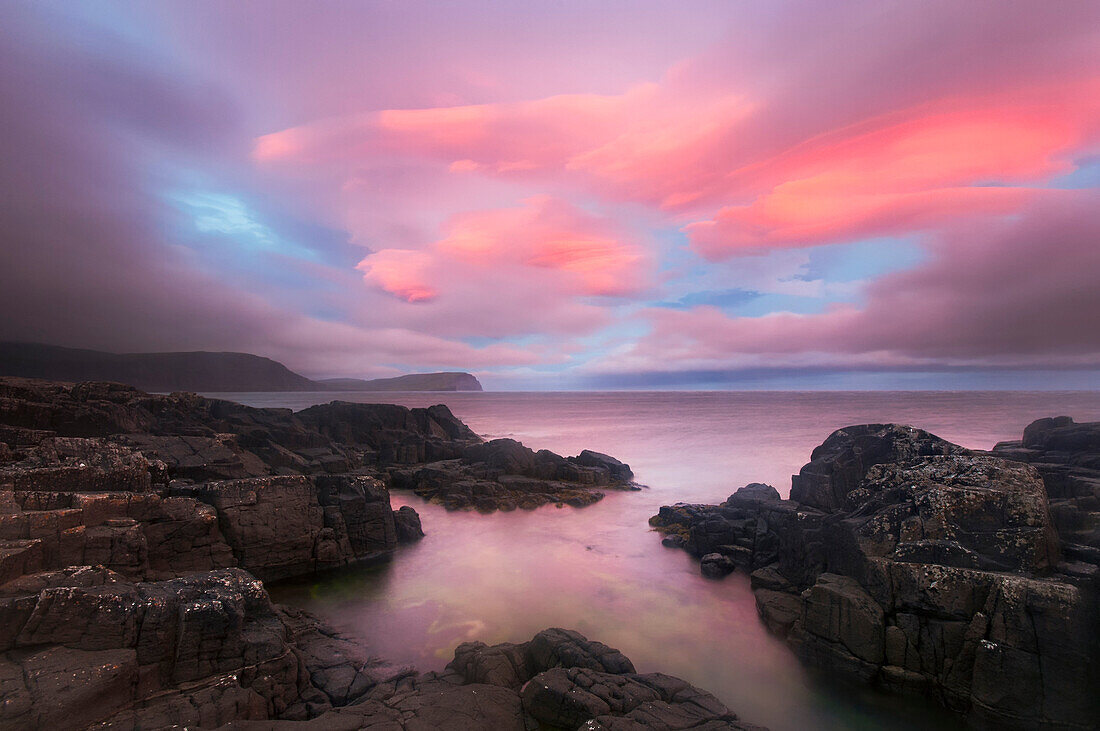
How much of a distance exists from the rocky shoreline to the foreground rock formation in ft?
13.7

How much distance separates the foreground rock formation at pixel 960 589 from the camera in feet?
25.8

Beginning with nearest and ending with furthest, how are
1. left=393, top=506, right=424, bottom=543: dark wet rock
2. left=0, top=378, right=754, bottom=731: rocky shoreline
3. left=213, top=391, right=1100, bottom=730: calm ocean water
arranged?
left=0, top=378, right=754, bottom=731: rocky shoreline → left=213, top=391, right=1100, bottom=730: calm ocean water → left=393, top=506, right=424, bottom=543: dark wet rock

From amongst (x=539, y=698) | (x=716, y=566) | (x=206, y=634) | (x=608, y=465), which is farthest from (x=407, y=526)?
(x=608, y=465)

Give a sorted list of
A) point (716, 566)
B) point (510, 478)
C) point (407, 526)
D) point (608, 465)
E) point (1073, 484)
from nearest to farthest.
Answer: point (1073, 484), point (716, 566), point (407, 526), point (510, 478), point (608, 465)

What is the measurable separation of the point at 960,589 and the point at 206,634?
1394 centimetres

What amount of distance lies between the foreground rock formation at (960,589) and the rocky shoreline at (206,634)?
4166 mm

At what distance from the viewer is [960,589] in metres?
8.84

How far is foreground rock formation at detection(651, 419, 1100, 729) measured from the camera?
7.88 metres

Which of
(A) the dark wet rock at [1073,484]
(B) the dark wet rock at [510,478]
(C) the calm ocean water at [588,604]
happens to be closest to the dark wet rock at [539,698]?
(C) the calm ocean water at [588,604]

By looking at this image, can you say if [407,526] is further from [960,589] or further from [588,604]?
[960,589]

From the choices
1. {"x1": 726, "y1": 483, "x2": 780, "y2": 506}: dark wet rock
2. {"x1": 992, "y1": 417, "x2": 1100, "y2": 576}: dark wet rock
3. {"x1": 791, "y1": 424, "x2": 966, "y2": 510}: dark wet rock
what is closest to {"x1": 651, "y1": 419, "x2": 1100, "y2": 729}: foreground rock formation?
{"x1": 992, "y1": 417, "x2": 1100, "y2": 576}: dark wet rock

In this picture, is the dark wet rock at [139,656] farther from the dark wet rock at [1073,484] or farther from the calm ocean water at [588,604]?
the dark wet rock at [1073,484]

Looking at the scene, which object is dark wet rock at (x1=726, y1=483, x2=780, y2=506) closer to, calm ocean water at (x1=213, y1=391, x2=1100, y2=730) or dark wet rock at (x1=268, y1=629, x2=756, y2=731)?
calm ocean water at (x1=213, y1=391, x2=1100, y2=730)

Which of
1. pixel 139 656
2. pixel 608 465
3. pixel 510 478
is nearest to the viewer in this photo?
pixel 139 656
